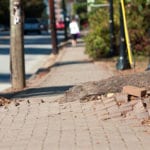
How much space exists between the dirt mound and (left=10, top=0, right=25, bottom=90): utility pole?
4.34 meters

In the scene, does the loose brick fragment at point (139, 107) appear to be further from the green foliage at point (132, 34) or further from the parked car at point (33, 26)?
the parked car at point (33, 26)

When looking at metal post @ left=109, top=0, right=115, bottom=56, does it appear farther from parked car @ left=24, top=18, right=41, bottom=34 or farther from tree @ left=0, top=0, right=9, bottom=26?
tree @ left=0, top=0, right=9, bottom=26

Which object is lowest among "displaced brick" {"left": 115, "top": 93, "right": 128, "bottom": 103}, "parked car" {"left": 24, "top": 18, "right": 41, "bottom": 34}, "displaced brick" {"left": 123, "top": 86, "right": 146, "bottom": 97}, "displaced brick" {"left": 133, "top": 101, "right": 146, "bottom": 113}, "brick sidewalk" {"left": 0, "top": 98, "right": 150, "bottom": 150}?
"parked car" {"left": 24, "top": 18, "right": 41, "bottom": 34}

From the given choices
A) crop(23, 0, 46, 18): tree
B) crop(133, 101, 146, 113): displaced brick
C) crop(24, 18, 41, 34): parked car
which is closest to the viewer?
crop(133, 101, 146, 113): displaced brick

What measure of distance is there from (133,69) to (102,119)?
1059cm

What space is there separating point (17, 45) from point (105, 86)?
496 cm

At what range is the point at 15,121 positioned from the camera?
30.3 ft

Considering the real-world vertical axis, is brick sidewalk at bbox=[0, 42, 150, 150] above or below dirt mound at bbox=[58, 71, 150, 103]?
below

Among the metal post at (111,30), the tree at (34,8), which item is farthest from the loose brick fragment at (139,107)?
the tree at (34,8)

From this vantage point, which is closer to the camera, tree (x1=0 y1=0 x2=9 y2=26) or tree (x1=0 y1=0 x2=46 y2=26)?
tree (x1=0 y1=0 x2=9 y2=26)

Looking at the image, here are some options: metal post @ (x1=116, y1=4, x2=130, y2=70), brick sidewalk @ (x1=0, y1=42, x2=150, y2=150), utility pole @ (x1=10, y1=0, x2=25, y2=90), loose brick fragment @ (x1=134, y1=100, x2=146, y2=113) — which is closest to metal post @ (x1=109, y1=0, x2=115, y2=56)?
metal post @ (x1=116, y1=4, x2=130, y2=70)

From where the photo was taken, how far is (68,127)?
339 inches

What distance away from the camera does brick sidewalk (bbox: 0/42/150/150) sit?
7527 mm

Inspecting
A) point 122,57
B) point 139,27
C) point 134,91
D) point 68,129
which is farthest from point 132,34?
point 68,129
